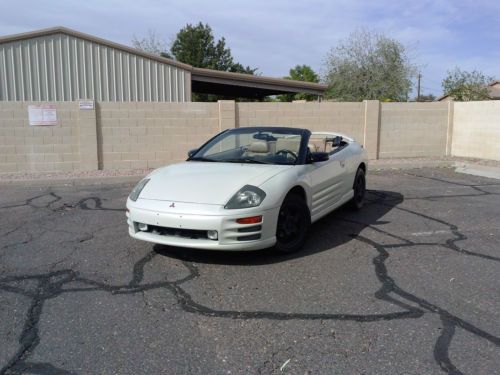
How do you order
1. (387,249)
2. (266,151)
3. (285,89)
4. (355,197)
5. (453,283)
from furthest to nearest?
(285,89) → (355,197) → (266,151) → (387,249) → (453,283)

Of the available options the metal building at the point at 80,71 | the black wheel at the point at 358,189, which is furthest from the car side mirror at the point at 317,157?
the metal building at the point at 80,71

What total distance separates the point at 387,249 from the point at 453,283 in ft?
3.49

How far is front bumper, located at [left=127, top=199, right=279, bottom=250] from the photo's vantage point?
428 cm

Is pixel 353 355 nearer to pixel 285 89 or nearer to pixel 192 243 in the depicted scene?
pixel 192 243

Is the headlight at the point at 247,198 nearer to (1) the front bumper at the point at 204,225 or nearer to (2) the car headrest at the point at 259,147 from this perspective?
(1) the front bumper at the point at 204,225

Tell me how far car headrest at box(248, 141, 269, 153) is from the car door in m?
0.59

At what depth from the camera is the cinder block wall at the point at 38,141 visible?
37.6ft

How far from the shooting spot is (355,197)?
7098 millimetres

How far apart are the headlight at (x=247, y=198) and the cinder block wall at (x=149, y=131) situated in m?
8.21

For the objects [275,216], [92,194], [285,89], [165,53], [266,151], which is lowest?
[92,194]

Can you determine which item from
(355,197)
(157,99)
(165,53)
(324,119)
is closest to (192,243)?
(355,197)

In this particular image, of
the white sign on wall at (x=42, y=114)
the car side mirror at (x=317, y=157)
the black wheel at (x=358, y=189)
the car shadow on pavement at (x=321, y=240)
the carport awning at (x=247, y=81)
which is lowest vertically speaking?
the car shadow on pavement at (x=321, y=240)

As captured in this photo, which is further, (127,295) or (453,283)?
(453,283)

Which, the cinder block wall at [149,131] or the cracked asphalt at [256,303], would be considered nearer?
the cracked asphalt at [256,303]
